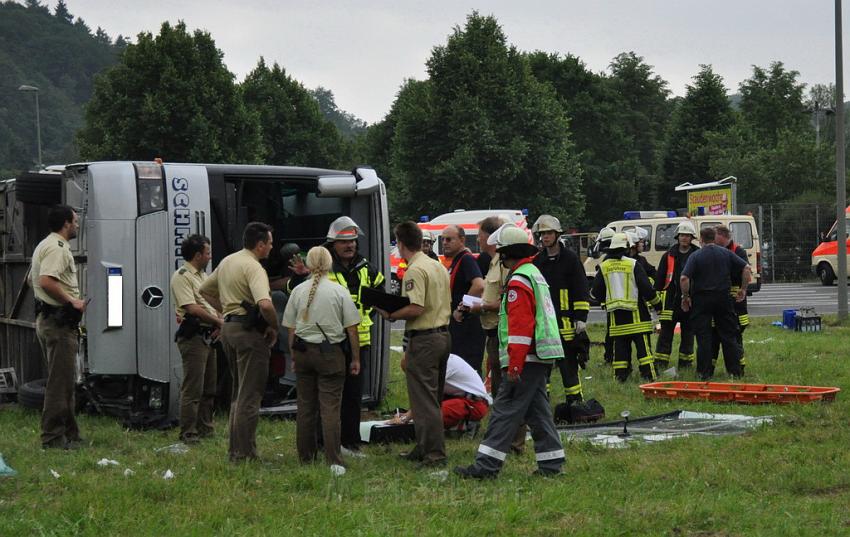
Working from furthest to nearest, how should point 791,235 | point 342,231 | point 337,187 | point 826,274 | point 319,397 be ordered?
point 791,235
point 826,274
point 337,187
point 342,231
point 319,397

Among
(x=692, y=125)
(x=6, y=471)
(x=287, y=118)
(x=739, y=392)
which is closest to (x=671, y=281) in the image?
(x=739, y=392)

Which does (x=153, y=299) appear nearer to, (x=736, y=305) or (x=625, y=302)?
(x=625, y=302)

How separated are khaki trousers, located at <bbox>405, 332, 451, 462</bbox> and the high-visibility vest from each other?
4.70 meters

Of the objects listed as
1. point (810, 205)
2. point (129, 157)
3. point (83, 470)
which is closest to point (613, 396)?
point (83, 470)

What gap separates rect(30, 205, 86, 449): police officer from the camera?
8.65 meters

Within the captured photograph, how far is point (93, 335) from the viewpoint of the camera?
385 inches

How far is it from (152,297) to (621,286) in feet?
17.4

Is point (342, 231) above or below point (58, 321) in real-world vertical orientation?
above

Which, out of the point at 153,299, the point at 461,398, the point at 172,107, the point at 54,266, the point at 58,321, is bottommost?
the point at 461,398

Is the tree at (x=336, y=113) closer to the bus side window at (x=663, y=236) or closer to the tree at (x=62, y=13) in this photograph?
the tree at (x=62, y=13)

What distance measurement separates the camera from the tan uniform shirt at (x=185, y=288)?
30.0 feet

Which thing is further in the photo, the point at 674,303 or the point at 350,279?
the point at 674,303

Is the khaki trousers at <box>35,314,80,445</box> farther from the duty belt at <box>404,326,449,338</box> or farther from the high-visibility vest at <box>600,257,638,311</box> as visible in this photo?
the high-visibility vest at <box>600,257,638,311</box>

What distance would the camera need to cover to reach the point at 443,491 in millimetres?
6957
